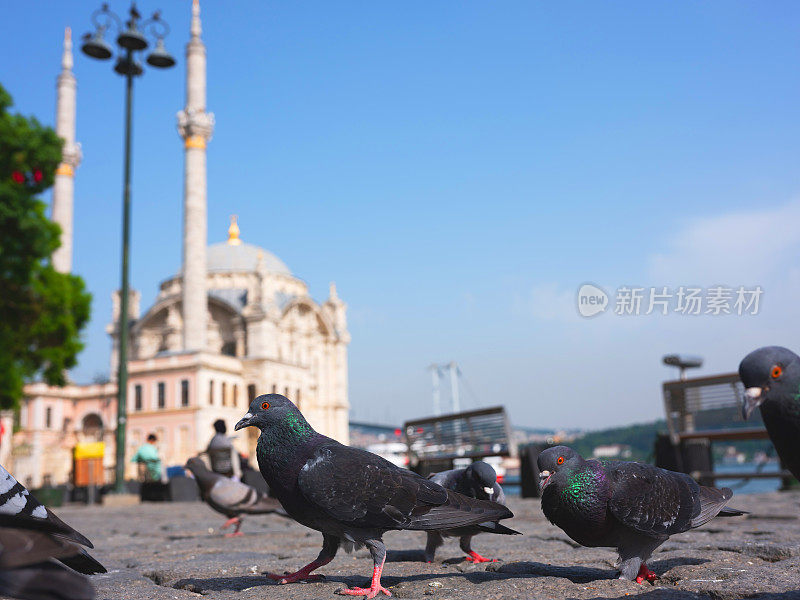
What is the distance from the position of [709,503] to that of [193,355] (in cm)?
5185

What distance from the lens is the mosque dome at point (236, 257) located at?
74875 millimetres

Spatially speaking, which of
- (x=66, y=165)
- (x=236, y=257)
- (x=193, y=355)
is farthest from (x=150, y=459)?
(x=236, y=257)

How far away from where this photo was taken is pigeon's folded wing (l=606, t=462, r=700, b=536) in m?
3.42

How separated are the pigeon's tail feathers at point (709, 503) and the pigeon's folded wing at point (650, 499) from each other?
0.05 meters

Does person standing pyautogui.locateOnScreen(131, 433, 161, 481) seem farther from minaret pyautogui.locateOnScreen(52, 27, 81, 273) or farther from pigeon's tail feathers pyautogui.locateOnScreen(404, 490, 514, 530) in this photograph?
minaret pyautogui.locateOnScreen(52, 27, 81, 273)

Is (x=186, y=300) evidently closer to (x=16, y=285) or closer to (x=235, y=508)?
(x=16, y=285)

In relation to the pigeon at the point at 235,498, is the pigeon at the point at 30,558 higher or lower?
higher

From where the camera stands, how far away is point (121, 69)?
21.2m

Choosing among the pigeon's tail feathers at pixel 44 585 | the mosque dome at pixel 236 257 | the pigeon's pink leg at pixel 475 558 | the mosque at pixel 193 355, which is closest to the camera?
the pigeon's tail feathers at pixel 44 585

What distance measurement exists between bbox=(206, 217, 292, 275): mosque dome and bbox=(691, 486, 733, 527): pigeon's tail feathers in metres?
71.0

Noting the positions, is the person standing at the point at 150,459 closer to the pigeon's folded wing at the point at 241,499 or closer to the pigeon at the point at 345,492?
the pigeon's folded wing at the point at 241,499

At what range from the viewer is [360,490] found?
11.6ft

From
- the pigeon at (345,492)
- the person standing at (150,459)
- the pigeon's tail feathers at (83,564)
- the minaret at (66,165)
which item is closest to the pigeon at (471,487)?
the pigeon at (345,492)

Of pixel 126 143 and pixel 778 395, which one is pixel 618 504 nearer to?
pixel 778 395
